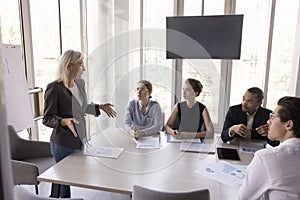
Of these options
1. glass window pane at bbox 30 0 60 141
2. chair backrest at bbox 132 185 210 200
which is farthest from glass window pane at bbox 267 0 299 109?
glass window pane at bbox 30 0 60 141

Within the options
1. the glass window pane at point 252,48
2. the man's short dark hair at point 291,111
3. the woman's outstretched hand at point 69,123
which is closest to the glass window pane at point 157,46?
the glass window pane at point 252,48

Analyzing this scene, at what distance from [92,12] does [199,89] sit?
2.07 meters

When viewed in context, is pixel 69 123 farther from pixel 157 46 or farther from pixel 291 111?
pixel 157 46

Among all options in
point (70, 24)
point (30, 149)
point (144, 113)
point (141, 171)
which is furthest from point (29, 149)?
point (70, 24)

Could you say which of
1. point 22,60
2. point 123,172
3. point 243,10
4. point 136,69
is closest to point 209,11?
point 243,10

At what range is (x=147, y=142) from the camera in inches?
A: 81.7

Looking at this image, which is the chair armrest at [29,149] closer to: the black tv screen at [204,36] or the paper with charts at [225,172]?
the paper with charts at [225,172]

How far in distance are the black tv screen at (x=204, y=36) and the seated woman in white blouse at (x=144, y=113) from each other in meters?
1.21

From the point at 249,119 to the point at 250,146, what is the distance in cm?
30

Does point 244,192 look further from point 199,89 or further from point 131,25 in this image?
point 131,25

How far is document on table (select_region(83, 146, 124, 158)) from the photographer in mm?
1815

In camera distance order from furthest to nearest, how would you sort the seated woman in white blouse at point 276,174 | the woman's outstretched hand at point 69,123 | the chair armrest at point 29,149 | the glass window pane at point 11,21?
the glass window pane at point 11,21 < the chair armrest at point 29,149 < the woman's outstretched hand at point 69,123 < the seated woman in white blouse at point 276,174

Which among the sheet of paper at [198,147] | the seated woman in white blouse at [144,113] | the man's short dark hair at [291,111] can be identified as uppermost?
the man's short dark hair at [291,111]

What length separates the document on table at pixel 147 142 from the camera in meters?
1.98
